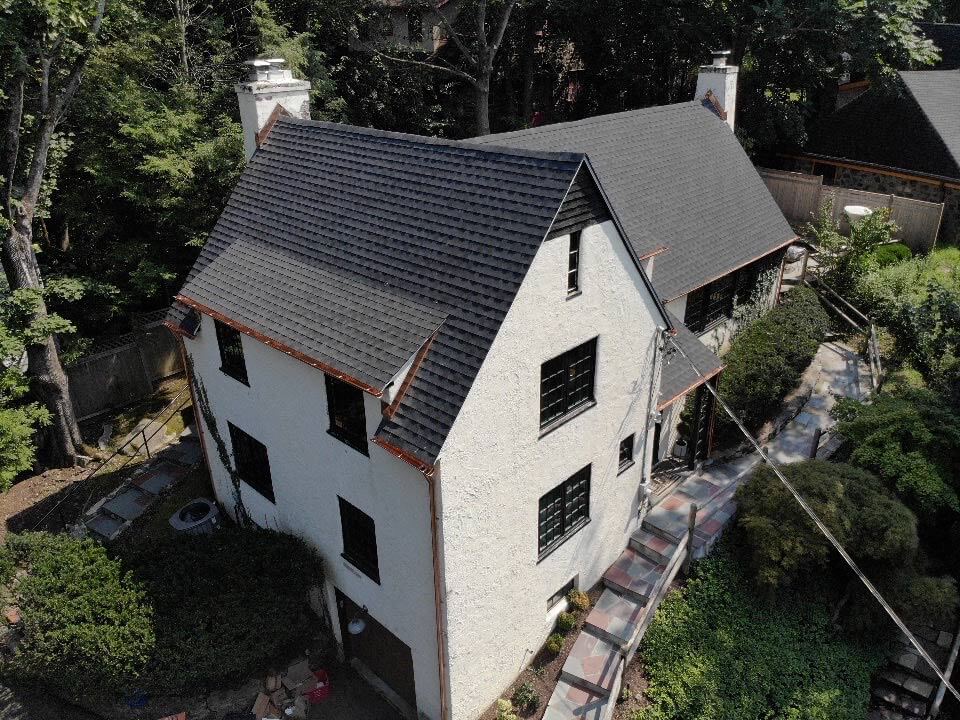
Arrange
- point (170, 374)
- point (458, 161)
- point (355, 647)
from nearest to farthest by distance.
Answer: point (458, 161) < point (355, 647) < point (170, 374)

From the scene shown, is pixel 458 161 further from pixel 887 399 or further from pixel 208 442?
pixel 887 399

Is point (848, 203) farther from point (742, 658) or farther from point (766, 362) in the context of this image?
point (742, 658)

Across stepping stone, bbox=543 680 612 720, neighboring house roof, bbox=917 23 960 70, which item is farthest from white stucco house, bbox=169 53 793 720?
neighboring house roof, bbox=917 23 960 70

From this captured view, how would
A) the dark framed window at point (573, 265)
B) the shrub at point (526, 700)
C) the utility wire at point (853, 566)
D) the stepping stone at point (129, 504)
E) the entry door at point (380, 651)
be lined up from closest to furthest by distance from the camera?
the dark framed window at point (573, 265) < the utility wire at point (853, 566) < the shrub at point (526, 700) < the entry door at point (380, 651) < the stepping stone at point (129, 504)

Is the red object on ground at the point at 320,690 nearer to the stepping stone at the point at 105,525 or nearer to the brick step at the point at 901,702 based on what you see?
the stepping stone at the point at 105,525

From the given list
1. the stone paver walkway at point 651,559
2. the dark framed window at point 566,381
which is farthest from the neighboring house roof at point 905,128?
the dark framed window at point 566,381

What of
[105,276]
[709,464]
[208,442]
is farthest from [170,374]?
[709,464]
